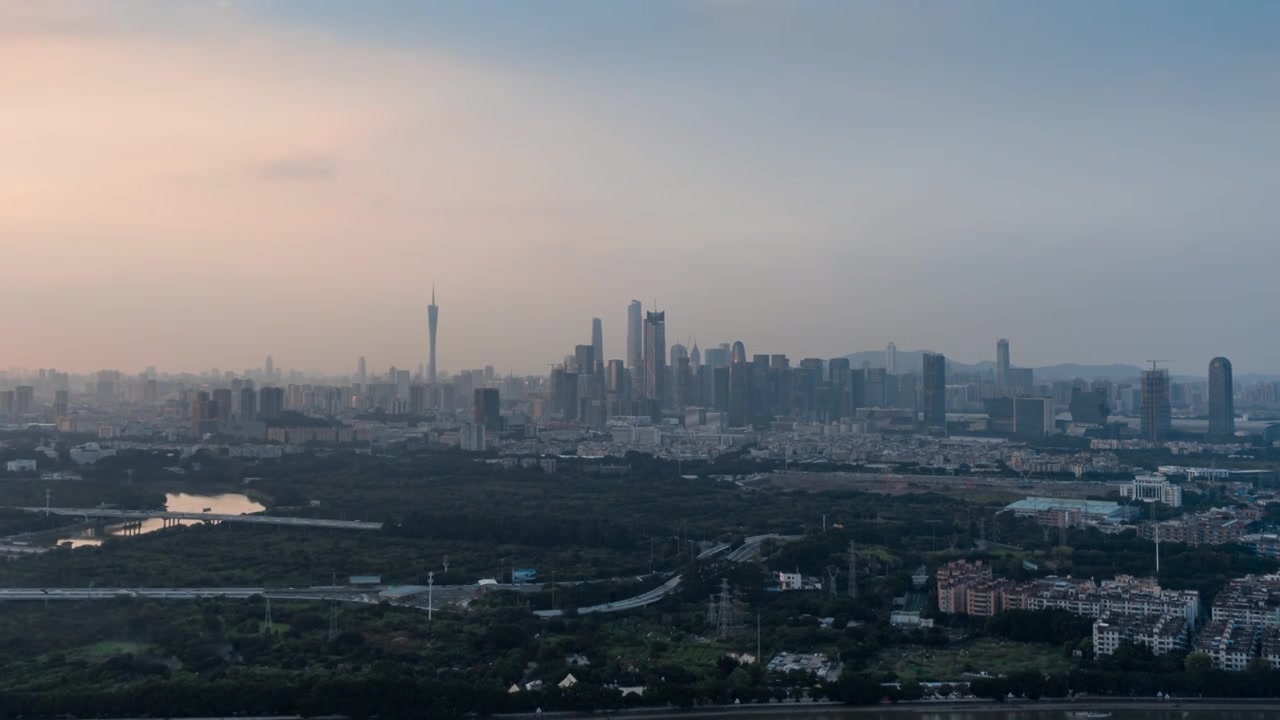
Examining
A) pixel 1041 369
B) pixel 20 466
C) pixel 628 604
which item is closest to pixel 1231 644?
pixel 628 604

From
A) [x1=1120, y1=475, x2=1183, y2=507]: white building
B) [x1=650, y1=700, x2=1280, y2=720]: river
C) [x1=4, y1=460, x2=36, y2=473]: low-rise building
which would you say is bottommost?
[x1=650, y1=700, x2=1280, y2=720]: river

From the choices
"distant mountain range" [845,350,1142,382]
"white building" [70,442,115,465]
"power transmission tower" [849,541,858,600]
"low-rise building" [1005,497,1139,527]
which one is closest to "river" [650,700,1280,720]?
"power transmission tower" [849,541,858,600]

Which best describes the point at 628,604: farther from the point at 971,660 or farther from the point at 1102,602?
the point at 1102,602

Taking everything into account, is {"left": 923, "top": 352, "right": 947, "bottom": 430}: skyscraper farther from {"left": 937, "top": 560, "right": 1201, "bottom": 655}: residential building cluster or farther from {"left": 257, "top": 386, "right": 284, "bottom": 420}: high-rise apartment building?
{"left": 937, "top": 560, "right": 1201, "bottom": 655}: residential building cluster

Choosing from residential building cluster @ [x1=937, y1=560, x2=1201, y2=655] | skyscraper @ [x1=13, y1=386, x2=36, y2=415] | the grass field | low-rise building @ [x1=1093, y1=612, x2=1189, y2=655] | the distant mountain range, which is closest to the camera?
the grass field

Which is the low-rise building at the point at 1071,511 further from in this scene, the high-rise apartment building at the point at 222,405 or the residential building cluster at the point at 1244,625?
the high-rise apartment building at the point at 222,405

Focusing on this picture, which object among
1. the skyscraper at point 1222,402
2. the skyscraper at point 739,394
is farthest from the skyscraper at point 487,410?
the skyscraper at point 1222,402
